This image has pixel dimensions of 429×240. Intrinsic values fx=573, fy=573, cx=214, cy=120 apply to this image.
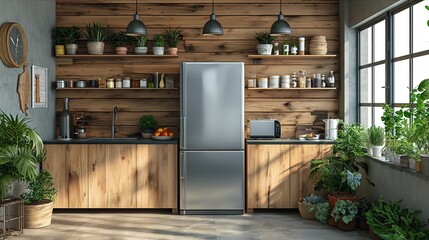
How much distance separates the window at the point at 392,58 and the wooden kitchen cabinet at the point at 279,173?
76cm

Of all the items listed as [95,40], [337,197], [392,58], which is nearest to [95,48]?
[95,40]

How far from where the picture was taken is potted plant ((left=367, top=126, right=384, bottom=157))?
5590mm

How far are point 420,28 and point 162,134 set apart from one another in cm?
305

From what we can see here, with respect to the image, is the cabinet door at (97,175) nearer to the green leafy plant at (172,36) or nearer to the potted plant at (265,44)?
the green leafy plant at (172,36)

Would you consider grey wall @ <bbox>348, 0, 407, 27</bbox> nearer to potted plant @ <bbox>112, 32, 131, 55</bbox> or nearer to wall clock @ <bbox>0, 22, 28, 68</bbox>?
potted plant @ <bbox>112, 32, 131, 55</bbox>

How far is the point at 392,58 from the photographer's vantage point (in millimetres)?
5574

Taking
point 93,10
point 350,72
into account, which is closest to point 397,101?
point 350,72

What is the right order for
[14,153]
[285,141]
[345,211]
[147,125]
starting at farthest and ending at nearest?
[147,125], [285,141], [345,211], [14,153]

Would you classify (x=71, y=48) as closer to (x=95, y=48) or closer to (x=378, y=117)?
(x=95, y=48)

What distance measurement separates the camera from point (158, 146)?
639cm

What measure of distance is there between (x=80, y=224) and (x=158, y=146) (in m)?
1.20

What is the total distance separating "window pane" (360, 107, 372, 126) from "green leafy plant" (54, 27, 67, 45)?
11.8ft

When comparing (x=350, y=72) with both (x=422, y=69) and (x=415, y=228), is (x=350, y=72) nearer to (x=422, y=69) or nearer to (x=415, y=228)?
(x=422, y=69)

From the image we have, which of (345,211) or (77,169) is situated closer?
(345,211)
